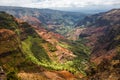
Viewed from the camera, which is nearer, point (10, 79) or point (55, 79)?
point (10, 79)

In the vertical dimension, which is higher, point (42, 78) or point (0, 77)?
point (0, 77)

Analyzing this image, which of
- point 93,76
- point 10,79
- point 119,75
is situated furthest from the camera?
point 93,76

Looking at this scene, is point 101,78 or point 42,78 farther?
point 42,78

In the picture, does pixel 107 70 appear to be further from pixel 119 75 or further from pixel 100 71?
pixel 119 75

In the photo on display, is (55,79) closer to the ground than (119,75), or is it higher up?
closer to the ground

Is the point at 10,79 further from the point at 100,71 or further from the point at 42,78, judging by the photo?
the point at 100,71

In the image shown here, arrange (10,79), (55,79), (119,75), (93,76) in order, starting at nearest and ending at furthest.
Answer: (10,79) → (119,75) → (93,76) → (55,79)

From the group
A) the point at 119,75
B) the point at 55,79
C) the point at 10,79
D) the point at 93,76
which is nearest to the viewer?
the point at 10,79

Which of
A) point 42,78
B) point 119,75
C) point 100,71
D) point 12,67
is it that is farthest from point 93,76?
point 12,67

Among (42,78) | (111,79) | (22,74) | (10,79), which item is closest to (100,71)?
(111,79)
